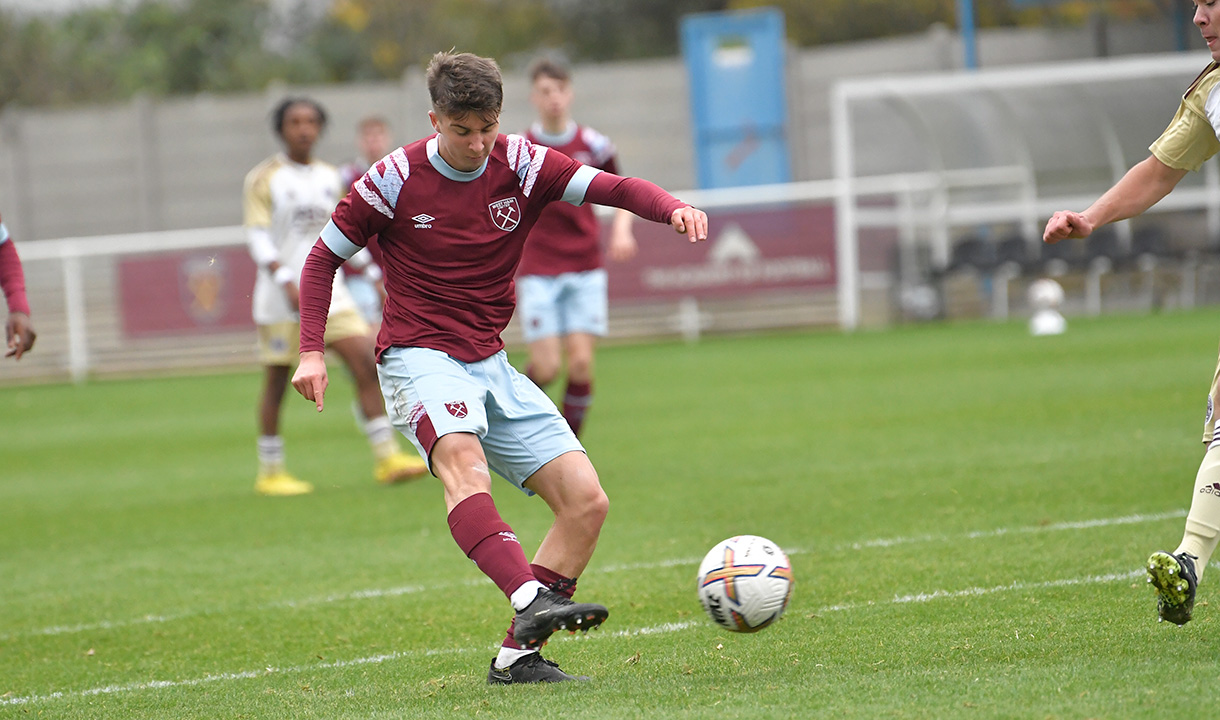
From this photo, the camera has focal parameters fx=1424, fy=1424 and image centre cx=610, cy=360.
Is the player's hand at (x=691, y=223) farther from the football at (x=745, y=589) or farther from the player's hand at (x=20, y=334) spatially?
the player's hand at (x=20, y=334)

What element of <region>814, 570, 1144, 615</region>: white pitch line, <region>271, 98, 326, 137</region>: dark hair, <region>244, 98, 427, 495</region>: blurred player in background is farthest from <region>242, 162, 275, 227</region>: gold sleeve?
<region>814, 570, 1144, 615</region>: white pitch line

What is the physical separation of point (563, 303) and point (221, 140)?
24.6 metres

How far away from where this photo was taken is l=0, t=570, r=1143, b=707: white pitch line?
15.2 feet

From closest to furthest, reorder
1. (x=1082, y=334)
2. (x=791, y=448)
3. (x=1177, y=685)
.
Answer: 1. (x=1177, y=685)
2. (x=791, y=448)
3. (x=1082, y=334)

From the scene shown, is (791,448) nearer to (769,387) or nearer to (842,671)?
(769,387)

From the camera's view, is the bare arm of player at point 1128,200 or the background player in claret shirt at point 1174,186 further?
the bare arm of player at point 1128,200

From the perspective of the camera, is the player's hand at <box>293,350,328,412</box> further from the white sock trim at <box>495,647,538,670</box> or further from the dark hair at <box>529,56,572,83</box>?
the dark hair at <box>529,56,572,83</box>

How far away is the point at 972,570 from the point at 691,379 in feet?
31.8

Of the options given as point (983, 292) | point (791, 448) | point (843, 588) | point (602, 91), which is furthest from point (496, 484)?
point (602, 91)

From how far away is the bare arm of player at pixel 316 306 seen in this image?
4.37 meters

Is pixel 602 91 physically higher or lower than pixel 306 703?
higher

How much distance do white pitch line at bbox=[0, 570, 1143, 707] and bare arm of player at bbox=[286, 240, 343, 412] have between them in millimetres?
928

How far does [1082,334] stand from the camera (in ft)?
54.3

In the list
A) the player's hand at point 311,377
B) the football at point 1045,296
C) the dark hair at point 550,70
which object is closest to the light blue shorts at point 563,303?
the dark hair at point 550,70
